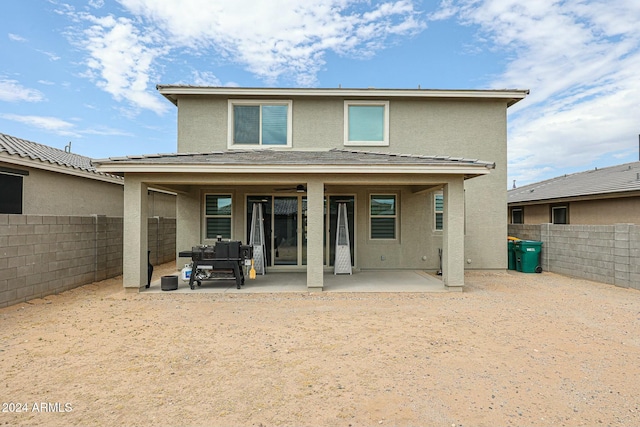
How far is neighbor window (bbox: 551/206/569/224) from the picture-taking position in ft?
44.6

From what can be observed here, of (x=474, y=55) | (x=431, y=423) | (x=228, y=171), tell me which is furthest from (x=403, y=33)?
(x=431, y=423)

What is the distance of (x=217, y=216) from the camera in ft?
34.1

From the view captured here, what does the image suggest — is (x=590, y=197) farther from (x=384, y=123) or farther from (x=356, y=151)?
(x=356, y=151)

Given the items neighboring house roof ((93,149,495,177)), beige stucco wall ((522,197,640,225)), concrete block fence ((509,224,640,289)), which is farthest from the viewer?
beige stucco wall ((522,197,640,225))

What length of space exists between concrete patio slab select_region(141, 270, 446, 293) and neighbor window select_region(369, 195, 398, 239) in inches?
51.8

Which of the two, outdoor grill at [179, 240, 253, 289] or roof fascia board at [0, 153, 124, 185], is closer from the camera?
outdoor grill at [179, 240, 253, 289]

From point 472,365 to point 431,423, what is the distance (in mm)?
1413

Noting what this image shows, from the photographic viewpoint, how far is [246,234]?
33.6 ft

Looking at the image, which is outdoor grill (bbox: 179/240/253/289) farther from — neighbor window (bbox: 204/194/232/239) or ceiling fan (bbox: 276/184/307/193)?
ceiling fan (bbox: 276/184/307/193)

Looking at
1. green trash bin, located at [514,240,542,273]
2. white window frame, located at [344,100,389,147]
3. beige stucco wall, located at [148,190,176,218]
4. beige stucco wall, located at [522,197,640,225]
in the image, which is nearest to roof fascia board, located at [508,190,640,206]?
beige stucco wall, located at [522,197,640,225]

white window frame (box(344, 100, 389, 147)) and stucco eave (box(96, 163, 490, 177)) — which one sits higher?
white window frame (box(344, 100, 389, 147))

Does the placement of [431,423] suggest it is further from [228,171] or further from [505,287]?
[505,287]

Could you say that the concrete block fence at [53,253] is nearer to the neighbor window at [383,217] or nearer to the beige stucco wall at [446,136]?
the beige stucco wall at [446,136]

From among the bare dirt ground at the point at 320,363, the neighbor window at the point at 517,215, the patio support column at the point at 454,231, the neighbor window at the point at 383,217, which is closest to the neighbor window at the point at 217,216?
the bare dirt ground at the point at 320,363
